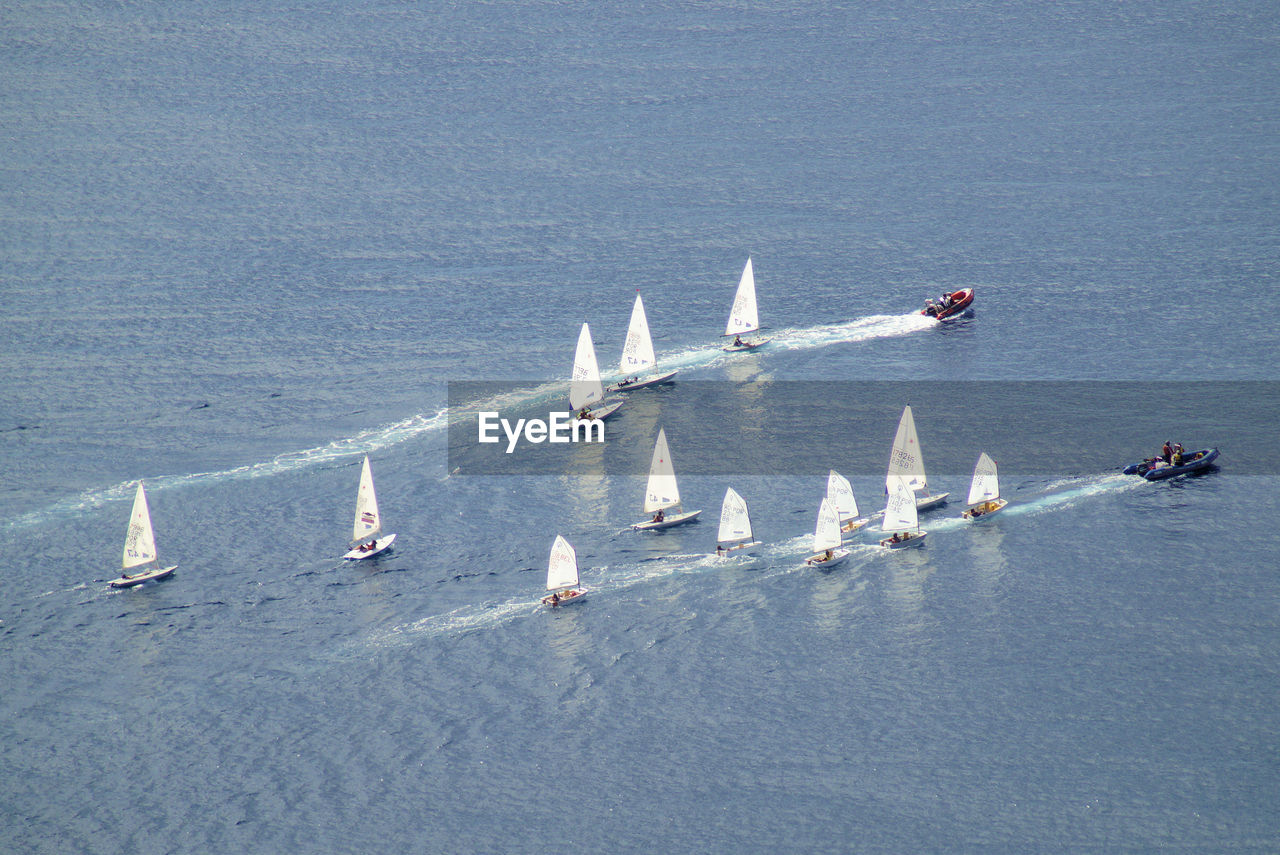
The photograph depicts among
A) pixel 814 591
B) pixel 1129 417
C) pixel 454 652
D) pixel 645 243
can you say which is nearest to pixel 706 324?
pixel 645 243

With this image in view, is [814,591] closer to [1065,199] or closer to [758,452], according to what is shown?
[758,452]

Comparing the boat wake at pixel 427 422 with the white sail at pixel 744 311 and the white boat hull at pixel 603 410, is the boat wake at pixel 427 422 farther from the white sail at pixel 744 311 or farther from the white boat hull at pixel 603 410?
the white boat hull at pixel 603 410

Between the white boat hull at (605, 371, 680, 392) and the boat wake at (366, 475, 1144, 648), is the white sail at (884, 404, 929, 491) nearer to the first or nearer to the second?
the boat wake at (366, 475, 1144, 648)

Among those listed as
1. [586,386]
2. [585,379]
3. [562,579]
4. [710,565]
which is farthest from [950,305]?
[562,579]

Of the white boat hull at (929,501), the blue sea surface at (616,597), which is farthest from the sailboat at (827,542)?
the white boat hull at (929,501)

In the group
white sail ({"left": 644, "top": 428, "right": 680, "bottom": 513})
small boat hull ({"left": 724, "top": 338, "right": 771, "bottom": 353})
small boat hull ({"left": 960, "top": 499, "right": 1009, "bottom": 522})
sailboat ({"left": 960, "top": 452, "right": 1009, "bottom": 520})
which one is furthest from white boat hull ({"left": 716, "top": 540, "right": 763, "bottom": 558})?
small boat hull ({"left": 724, "top": 338, "right": 771, "bottom": 353})
